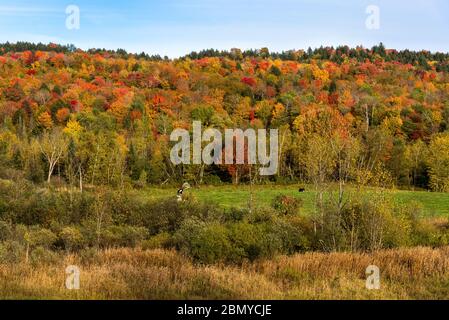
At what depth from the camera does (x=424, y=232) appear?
2188 cm

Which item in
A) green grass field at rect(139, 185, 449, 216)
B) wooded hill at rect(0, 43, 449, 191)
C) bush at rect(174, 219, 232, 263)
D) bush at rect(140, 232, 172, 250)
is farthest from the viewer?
wooded hill at rect(0, 43, 449, 191)

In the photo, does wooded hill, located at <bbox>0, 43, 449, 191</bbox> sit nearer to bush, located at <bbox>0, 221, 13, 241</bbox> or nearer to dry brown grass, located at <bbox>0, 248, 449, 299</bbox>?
dry brown grass, located at <bbox>0, 248, 449, 299</bbox>

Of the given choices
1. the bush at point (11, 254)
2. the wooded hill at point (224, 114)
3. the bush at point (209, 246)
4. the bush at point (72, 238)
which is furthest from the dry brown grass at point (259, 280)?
the bush at point (72, 238)

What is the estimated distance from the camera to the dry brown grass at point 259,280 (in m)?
8.88

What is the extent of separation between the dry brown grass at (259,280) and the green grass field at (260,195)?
29469 mm

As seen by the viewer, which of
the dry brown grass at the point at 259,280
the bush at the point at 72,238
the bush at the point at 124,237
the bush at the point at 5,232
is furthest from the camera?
the bush at the point at 5,232

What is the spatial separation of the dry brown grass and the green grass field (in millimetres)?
29469

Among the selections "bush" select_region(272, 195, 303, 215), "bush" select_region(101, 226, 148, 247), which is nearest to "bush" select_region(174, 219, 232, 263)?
"bush" select_region(101, 226, 148, 247)

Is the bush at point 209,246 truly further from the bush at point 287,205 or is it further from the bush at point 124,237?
the bush at point 287,205

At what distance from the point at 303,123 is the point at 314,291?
6787 centimetres

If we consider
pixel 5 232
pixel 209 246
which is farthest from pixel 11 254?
pixel 209 246

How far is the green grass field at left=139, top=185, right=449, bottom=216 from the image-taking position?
145ft

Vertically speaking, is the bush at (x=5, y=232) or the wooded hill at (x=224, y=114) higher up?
the wooded hill at (x=224, y=114)

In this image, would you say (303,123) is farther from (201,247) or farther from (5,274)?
(5,274)
